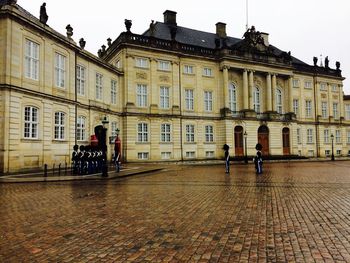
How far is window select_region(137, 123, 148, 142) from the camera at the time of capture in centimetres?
3681

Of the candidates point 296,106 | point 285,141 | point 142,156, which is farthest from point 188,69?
point 296,106

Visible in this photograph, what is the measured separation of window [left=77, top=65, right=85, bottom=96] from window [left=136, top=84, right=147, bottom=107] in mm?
8678

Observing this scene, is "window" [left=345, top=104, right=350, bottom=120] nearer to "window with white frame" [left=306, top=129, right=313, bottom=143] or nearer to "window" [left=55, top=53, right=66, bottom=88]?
"window with white frame" [left=306, top=129, right=313, bottom=143]

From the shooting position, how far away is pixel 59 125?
25.6 metres

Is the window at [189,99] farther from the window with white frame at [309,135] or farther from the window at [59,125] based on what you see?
the window with white frame at [309,135]

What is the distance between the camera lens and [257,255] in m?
4.94

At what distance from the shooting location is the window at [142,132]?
121ft

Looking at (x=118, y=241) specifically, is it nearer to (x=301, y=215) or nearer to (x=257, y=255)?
(x=257, y=255)

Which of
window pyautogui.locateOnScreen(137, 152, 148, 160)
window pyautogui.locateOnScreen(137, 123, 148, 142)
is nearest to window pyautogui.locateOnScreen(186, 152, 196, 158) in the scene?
window pyautogui.locateOnScreen(137, 152, 148, 160)

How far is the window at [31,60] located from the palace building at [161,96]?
7 cm

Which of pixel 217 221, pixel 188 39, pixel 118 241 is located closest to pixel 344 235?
pixel 217 221

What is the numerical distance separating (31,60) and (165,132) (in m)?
18.8

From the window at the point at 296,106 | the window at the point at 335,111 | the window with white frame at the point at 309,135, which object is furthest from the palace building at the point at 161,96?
the window at the point at 296,106

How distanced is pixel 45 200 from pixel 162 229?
5.66m
